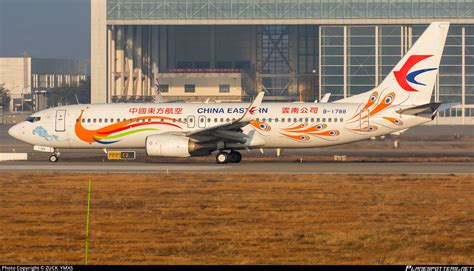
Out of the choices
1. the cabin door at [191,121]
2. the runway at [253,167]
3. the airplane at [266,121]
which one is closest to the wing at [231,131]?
the airplane at [266,121]

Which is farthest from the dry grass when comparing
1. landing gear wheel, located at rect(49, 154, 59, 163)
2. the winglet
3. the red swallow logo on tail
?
landing gear wheel, located at rect(49, 154, 59, 163)

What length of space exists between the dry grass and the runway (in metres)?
3.60

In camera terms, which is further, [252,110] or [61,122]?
[61,122]

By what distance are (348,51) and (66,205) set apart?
285ft

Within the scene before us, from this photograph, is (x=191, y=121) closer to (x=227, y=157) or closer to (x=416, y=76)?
(x=227, y=157)

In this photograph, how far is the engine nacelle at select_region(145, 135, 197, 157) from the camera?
155ft

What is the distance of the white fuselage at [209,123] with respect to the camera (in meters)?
48.4

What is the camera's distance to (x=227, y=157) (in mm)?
49312

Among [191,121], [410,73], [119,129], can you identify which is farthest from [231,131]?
[410,73]

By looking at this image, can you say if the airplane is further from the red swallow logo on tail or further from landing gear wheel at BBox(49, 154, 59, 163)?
landing gear wheel at BBox(49, 154, 59, 163)

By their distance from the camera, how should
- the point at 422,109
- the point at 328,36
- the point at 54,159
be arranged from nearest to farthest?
1. the point at 422,109
2. the point at 54,159
3. the point at 328,36

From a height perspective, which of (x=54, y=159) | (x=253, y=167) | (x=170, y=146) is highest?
(x=170, y=146)

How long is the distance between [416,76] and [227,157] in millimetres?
11048

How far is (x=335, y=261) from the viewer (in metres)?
20.3
